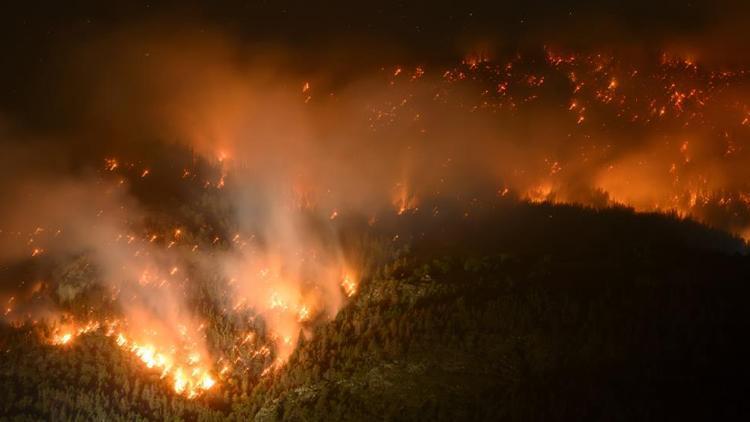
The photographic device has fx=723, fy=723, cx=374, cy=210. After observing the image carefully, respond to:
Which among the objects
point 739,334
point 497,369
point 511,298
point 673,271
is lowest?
point 497,369

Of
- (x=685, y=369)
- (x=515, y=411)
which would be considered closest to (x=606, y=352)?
(x=685, y=369)

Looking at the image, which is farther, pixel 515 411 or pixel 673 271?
pixel 673 271

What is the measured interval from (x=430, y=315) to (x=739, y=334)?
72656mm

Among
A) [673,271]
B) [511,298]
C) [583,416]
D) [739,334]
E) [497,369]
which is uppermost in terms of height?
[673,271]

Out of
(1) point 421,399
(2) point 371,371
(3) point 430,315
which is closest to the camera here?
(1) point 421,399

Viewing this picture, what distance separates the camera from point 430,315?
7485 inches

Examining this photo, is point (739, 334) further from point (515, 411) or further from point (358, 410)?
point (358, 410)

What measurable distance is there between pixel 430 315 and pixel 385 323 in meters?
15.5

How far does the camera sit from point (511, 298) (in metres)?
186

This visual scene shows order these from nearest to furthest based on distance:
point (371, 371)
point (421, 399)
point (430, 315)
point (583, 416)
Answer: point (583, 416) → point (421, 399) → point (371, 371) → point (430, 315)

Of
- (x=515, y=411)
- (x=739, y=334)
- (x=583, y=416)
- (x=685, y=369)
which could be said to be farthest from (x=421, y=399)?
(x=739, y=334)

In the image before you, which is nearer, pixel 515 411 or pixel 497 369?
pixel 515 411

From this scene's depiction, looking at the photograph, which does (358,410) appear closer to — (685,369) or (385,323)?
(385,323)

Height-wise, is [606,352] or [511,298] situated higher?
[511,298]
